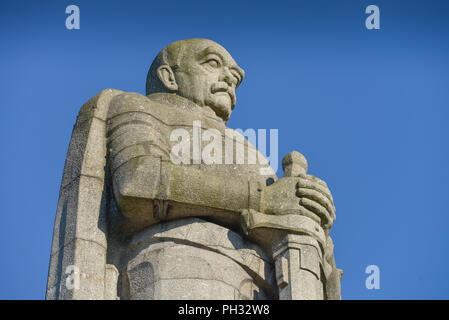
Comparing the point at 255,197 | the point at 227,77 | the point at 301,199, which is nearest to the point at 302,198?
the point at 301,199

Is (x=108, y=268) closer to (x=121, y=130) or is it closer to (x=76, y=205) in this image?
(x=76, y=205)

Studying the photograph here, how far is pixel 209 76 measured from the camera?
17.3 metres

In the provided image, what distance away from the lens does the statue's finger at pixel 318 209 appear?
49.0 ft

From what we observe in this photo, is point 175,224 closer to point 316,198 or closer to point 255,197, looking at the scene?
point 255,197

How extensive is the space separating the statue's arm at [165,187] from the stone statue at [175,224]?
13mm

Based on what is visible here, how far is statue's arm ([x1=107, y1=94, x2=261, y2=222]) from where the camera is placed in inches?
580

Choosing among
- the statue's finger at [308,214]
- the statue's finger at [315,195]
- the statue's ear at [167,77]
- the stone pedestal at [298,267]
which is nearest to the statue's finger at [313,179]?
the statue's finger at [315,195]

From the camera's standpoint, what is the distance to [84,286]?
14383 millimetres

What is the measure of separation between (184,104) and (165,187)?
249cm

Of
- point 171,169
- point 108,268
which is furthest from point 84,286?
point 171,169

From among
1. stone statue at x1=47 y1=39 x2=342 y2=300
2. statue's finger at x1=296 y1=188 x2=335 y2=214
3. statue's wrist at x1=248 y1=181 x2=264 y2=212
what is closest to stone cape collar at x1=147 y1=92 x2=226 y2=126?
stone statue at x1=47 y1=39 x2=342 y2=300

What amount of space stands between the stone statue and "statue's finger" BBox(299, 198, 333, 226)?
0.01 meters
